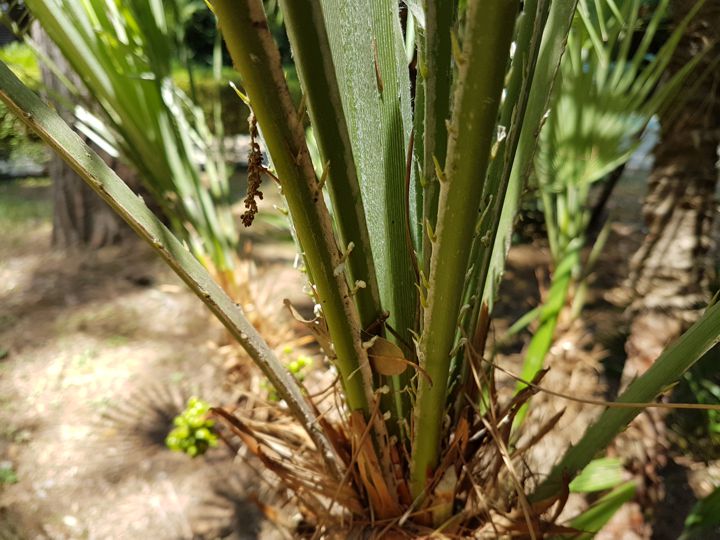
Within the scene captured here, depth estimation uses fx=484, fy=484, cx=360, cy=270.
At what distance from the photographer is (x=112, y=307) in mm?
1886

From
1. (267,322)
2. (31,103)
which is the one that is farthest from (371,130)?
(267,322)

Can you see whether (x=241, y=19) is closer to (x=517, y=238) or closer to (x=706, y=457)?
(x=706, y=457)

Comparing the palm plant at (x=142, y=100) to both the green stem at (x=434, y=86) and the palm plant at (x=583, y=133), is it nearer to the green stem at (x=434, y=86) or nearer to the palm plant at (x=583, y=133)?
the green stem at (x=434, y=86)

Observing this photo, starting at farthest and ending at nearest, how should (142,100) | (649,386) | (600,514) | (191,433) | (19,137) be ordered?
(19,137) → (191,433) → (142,100) → (600,514) → (649,386)

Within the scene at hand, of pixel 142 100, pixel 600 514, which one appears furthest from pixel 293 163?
pixel 142 100

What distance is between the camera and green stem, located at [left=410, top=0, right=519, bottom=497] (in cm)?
20

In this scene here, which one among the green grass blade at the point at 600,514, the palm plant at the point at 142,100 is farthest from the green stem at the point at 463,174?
the palm plant at the point at 142,100

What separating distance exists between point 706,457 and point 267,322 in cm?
108

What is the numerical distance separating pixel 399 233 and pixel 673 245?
0.95 meters

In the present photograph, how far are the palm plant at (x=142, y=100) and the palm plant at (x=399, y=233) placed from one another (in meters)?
0.52

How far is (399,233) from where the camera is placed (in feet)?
1.19

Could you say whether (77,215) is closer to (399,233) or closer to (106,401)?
(106,401)

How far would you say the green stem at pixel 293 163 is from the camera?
22 cm

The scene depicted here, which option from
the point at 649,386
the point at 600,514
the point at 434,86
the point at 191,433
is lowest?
the point at 191,433
